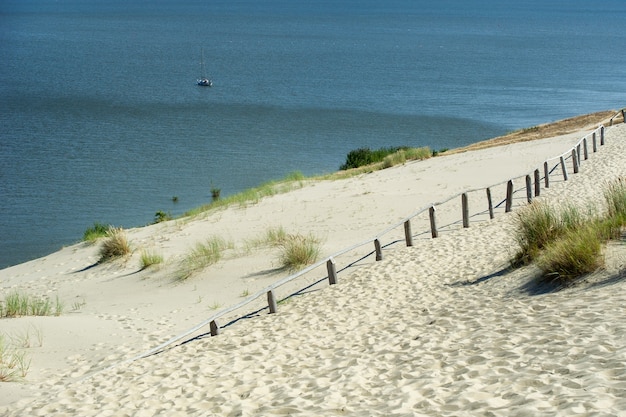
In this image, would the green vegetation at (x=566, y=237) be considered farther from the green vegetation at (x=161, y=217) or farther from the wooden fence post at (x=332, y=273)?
the green vegetation at (x=161, y=217)

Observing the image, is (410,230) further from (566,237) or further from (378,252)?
(566,237)

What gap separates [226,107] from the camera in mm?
57281

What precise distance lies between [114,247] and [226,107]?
131ft

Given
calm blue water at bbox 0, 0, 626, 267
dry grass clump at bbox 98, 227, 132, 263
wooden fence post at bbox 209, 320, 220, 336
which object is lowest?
wooden fence post at bbox 209, 320, 220, 336

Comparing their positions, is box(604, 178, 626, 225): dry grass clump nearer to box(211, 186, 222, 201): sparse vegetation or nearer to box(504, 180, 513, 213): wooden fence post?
box(504, 180, 513, 213): wooden fence post

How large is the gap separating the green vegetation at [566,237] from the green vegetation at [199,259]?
6435 millimetres

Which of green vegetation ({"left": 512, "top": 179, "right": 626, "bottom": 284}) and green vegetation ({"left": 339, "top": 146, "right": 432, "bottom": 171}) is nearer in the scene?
green vegetation ({"left": 512, "top": 179, "right": 626, "bottom": 284})

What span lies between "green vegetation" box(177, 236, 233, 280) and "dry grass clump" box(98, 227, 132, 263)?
1759 mm

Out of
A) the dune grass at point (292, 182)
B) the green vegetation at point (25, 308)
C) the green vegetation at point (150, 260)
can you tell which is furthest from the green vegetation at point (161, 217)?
the green vegetation at point (25, 308)

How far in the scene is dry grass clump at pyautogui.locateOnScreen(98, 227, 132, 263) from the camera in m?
18.2

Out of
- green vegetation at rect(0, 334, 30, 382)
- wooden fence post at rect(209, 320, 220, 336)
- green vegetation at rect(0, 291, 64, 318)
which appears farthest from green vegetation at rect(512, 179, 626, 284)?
green vegetation at rect(0, 291, 64, 318)

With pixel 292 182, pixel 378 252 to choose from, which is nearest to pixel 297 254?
pixel 378 252

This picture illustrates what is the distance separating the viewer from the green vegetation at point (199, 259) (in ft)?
52.6

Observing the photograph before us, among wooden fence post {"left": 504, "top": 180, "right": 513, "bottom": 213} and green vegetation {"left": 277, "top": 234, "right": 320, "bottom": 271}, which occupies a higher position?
wooden fence post {"left": 504, "top": 180, "right": 513, "bottom": 213}
